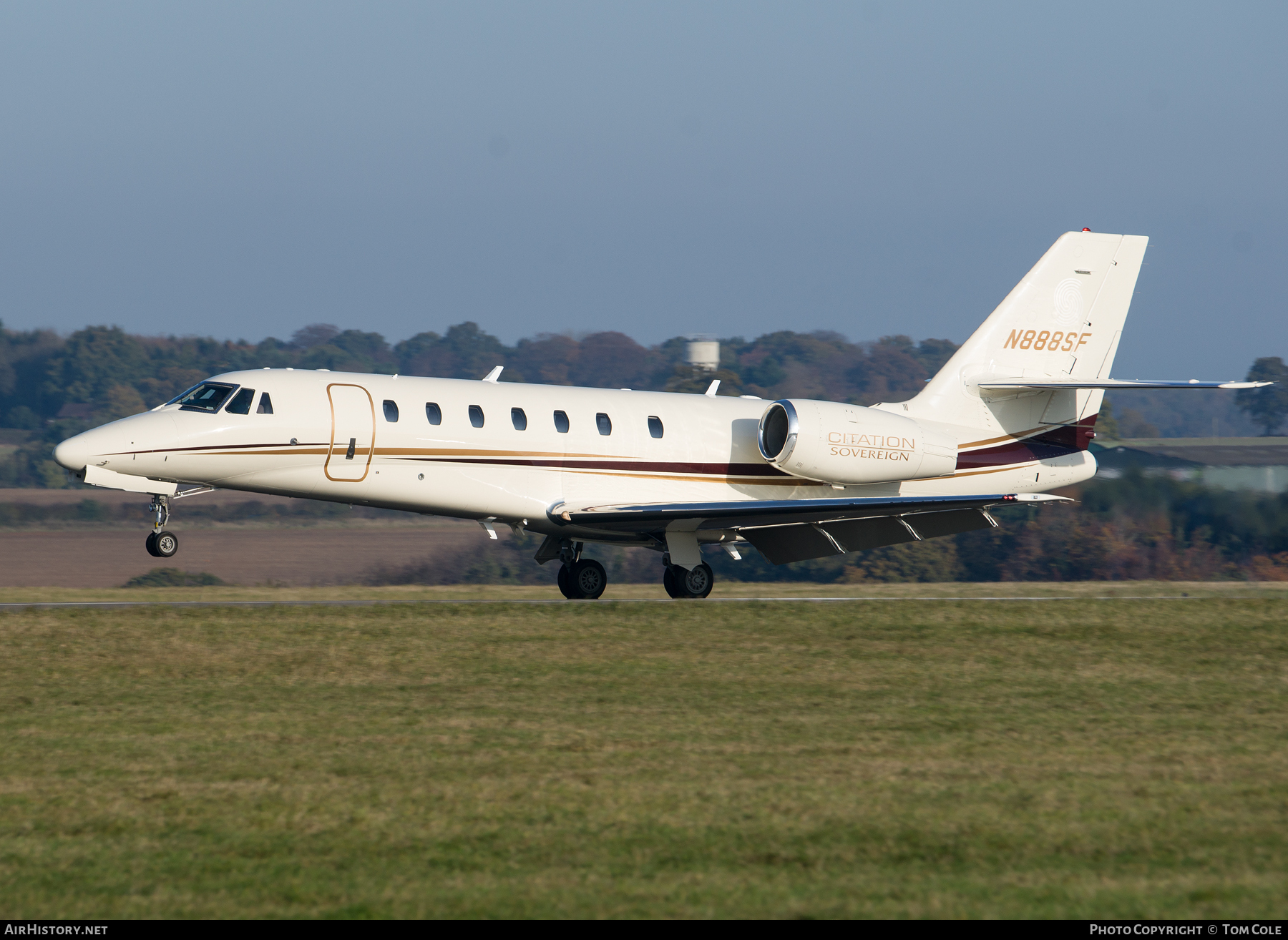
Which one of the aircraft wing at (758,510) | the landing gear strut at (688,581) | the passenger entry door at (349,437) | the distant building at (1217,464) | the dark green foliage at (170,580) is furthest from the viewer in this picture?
the dark green foliage at (170,580)

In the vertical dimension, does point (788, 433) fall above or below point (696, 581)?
above

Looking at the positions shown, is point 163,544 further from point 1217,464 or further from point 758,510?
point 1217,464

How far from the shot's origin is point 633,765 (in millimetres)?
11102

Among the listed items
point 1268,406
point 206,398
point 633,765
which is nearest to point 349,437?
point 206,398

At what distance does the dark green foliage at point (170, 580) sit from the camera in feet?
165

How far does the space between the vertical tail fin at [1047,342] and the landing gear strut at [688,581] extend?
516cm

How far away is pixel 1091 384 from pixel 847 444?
4531mm

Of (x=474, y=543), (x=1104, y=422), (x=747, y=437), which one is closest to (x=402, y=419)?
(x=747, y=437)

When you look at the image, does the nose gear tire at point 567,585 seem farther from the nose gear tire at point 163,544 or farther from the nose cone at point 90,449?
the nose cone at point 90,449

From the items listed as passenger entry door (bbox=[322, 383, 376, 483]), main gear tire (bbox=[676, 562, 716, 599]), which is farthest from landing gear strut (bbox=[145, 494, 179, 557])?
main gear tire (bbox=[676, 562, 716, 599])

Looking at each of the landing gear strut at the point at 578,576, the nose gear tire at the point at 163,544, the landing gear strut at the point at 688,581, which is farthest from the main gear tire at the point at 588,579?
the nose gear tire at the point at 163,544

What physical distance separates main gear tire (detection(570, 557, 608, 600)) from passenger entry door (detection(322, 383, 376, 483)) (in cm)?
428

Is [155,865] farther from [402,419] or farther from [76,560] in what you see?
[76,560]
